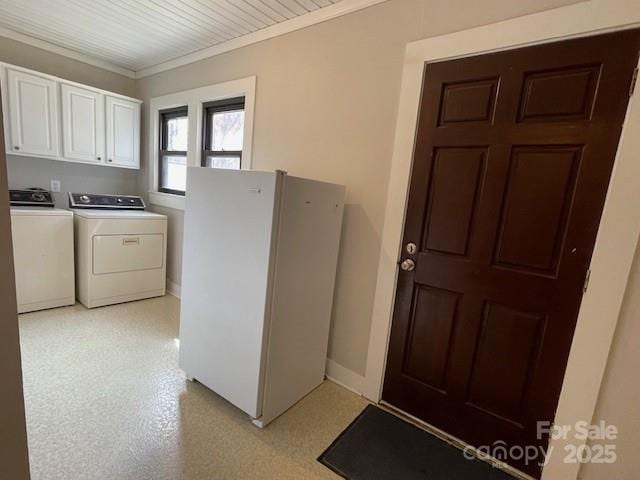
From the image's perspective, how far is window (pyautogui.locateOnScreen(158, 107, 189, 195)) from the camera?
3275mm

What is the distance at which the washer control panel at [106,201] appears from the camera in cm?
302

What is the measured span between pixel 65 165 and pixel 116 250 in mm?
1194

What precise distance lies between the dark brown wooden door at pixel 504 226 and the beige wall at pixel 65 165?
354 centimetres

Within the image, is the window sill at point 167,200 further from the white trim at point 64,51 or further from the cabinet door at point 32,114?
the white trim at point 64,51

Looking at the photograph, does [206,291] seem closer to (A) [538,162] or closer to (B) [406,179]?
(B) [406,179]

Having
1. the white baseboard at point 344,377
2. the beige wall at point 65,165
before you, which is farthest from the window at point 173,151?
the white baseboard at point 344,377

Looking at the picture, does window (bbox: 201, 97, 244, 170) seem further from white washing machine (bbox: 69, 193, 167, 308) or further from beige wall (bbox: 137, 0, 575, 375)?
white washing machine (bbox: 69, 193, 167, 308)

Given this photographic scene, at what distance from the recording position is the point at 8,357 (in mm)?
753

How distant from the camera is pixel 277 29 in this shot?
2.23 meters

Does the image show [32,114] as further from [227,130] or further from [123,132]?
[227,130]

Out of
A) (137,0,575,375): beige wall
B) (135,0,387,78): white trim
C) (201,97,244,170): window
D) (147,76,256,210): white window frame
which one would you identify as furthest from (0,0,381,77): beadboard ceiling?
(201,97,244,170): window

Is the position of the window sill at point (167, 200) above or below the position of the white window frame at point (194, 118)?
below

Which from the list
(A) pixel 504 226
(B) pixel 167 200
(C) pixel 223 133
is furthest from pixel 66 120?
(A) pixel 504 226

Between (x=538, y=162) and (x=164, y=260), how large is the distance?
338cm
